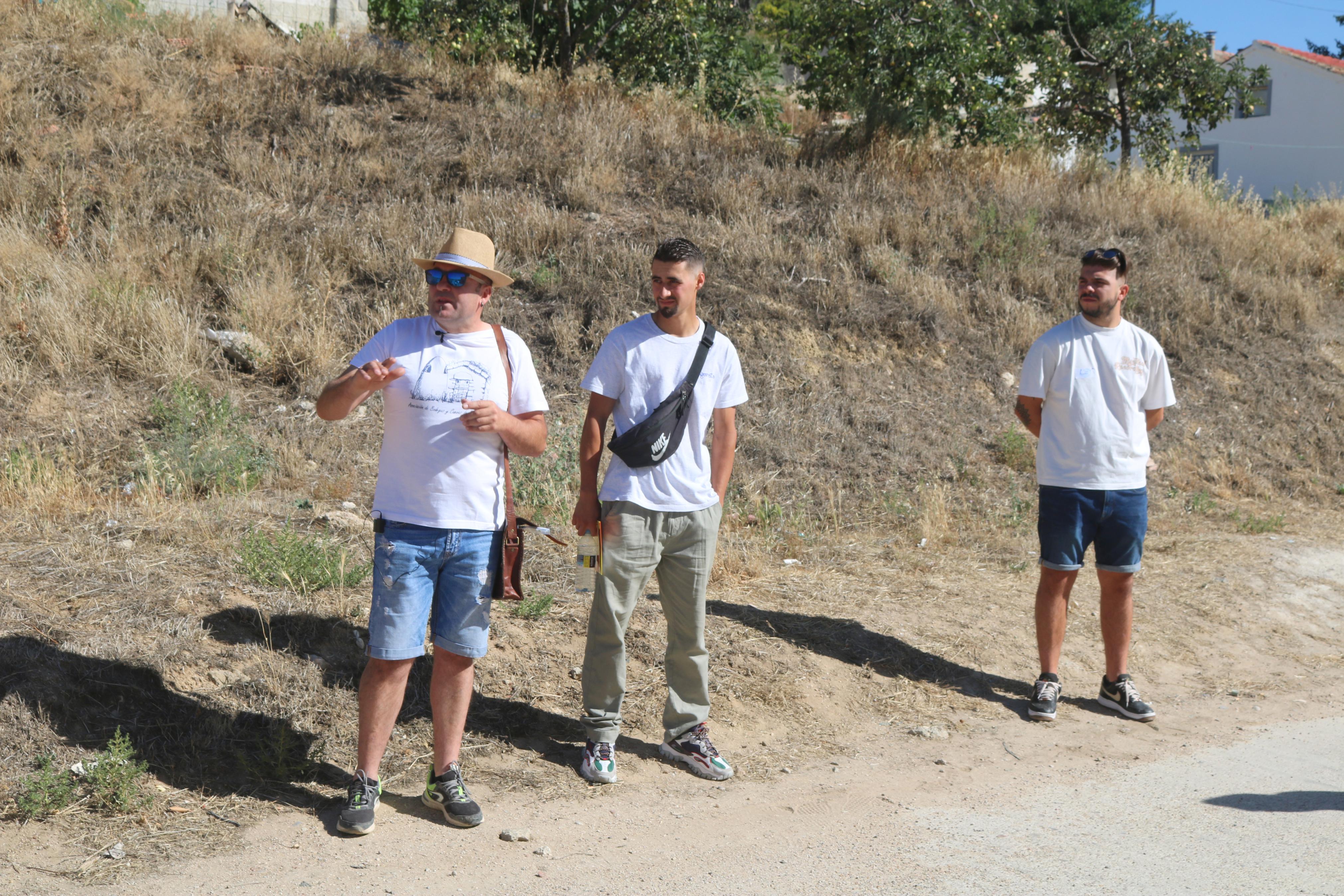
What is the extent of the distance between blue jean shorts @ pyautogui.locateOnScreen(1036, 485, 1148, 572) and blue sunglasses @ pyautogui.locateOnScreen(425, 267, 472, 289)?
9.70 feet

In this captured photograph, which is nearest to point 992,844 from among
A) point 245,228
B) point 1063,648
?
point 1063,648

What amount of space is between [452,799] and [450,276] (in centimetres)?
180

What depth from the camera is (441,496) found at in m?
3.60

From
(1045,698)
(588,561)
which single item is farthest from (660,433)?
(1045,698)

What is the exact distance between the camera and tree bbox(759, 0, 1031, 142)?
1385cm

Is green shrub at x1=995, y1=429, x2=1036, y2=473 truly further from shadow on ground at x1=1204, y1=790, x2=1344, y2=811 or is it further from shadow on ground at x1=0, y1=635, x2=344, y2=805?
shadow on ground at x1=0, y1=635, x2=344, y2=805

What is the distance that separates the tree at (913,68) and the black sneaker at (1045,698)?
9.77 metres

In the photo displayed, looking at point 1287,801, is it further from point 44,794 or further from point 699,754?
point 44,794

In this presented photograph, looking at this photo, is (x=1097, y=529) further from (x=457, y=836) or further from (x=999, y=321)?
(x=999, y=321)

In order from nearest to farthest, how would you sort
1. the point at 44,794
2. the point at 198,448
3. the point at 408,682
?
the point at 44,794
the point at 408,682
the point at 198,448

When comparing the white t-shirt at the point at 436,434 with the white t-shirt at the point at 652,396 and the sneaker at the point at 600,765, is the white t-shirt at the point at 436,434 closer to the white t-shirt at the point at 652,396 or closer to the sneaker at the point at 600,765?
the white t-shirt at the point at 652,396

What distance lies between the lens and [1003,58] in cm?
1484

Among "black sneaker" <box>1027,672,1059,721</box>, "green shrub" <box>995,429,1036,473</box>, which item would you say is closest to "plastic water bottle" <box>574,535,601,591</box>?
"black sneaker" <box>1027,672,1059,721</box>

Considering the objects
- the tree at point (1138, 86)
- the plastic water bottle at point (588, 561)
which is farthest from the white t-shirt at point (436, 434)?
the tree at point (1138, 86)
